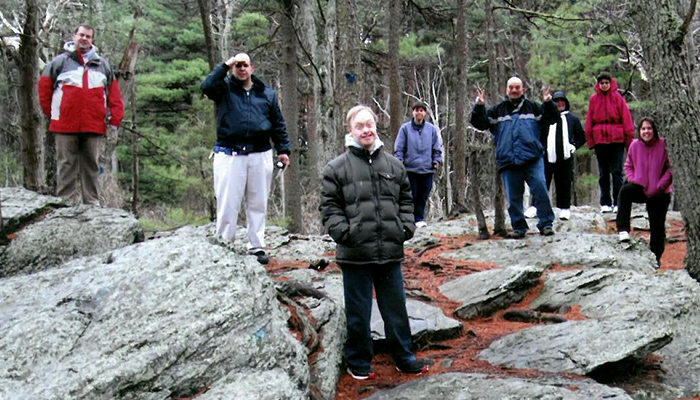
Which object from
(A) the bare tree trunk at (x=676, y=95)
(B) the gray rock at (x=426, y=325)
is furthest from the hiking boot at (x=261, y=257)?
(A) the bare tree trunk at (x=676, y=95)

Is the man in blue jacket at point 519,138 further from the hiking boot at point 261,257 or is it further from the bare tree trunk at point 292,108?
the bare tree trunk at point 292,108

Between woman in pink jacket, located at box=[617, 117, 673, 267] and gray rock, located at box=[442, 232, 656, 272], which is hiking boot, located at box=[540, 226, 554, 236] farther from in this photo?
woman in pink jacket, located at box=[617, 117, 673, 267]

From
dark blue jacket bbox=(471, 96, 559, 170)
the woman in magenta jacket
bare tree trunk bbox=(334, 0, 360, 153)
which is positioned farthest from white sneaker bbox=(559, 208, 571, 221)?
bare tree trunk bbox=(334, 0, 360, 153)

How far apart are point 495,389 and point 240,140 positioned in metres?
3.65

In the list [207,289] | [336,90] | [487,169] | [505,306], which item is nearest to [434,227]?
[336,90]

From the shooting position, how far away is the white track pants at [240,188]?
20.6 ft

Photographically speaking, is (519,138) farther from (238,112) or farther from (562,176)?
(238,112)

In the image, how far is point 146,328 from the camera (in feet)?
11.6

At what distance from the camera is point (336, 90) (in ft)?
29.9

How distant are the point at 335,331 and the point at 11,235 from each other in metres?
3.22

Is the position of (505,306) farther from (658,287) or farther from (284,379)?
(284,379)

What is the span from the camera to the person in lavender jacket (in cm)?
973

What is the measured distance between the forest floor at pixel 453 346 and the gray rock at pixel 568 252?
323 mm

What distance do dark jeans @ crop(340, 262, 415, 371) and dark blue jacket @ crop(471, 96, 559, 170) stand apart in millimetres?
4200
